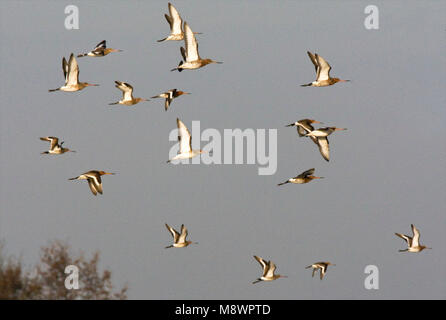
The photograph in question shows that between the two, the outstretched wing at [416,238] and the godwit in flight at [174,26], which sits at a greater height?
the godwit in flight at [174,26]

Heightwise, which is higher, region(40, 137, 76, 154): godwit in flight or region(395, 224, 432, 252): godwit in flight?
region(40, 137, 76, 154): godwit in flight

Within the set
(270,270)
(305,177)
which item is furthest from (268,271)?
(305,177)

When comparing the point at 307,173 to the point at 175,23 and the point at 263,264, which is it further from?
the point at 175,23

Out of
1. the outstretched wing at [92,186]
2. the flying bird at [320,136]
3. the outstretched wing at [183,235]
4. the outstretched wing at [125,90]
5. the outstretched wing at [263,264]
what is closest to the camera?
the outstretched wing at [92,186]

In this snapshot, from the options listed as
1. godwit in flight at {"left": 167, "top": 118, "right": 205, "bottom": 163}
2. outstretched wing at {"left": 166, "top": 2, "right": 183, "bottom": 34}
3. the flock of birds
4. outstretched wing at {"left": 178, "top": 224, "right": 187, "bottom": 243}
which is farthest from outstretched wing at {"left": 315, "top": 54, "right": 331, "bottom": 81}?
outstretched wing at {"left": 178, "top": 224, "right": 187, "bottom": 243}

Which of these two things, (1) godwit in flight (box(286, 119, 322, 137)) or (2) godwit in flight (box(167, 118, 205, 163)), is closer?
(2) godwit in flight (box(167, 118, 205, 163))

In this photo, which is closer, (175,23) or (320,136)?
(175,23)

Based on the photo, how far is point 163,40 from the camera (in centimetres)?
3116

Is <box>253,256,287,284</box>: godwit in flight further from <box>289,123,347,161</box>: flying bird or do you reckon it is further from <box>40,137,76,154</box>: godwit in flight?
<box>40,137,76,154</box>: godwit in flight

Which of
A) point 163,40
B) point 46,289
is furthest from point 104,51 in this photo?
point 46,289

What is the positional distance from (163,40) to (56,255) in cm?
1804

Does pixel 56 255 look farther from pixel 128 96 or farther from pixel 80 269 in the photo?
pixel 128 96

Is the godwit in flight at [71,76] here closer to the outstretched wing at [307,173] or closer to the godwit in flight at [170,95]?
the godwit in flight at [170,95]

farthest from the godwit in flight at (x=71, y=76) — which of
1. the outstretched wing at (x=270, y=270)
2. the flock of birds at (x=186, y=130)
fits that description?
the outstretched wing at (x=270, y=270)
